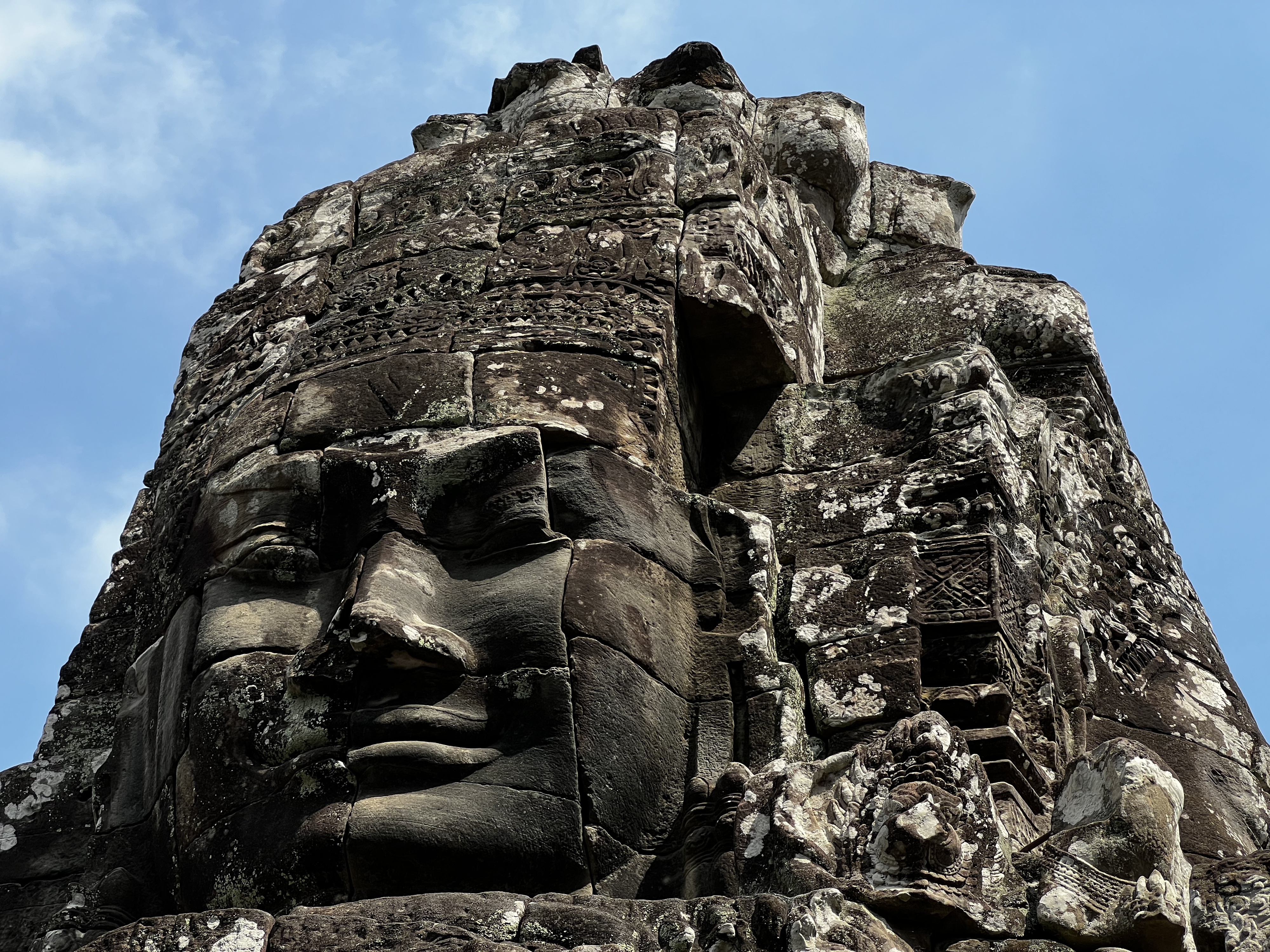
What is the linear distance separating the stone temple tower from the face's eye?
0.02 metres

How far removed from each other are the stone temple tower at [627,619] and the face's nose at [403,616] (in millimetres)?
14

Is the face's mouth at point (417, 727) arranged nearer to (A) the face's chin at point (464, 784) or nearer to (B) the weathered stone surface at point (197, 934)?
(A) the face's chin at point (464, 784)

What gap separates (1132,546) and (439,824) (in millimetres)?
3410

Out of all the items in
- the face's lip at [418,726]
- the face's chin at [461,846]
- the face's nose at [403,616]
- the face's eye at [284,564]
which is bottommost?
the face's chin at [461,846]

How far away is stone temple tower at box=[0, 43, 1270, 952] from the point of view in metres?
4.65

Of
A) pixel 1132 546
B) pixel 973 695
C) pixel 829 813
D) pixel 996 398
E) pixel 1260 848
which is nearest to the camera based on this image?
pixel 829 813

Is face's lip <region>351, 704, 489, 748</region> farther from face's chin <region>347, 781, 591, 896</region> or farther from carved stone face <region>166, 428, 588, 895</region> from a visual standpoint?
face's chin <region>347, 781, 591, 896</region>

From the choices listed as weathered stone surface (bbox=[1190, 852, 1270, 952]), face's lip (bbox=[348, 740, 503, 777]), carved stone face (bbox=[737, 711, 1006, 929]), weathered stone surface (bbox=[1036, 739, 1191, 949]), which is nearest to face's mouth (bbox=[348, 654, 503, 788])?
face's lip (bbox=[348, 740, 503, 777])

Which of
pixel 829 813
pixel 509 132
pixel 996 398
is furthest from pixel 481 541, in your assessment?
pixel 509 132

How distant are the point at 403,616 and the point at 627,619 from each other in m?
0.70

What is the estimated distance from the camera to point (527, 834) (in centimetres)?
509

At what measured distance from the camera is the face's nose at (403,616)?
207 inches

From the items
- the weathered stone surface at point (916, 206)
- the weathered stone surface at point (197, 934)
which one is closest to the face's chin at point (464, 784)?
the weathered stone surface at point (197, 934)

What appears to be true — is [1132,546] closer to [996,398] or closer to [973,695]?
[996,398]
